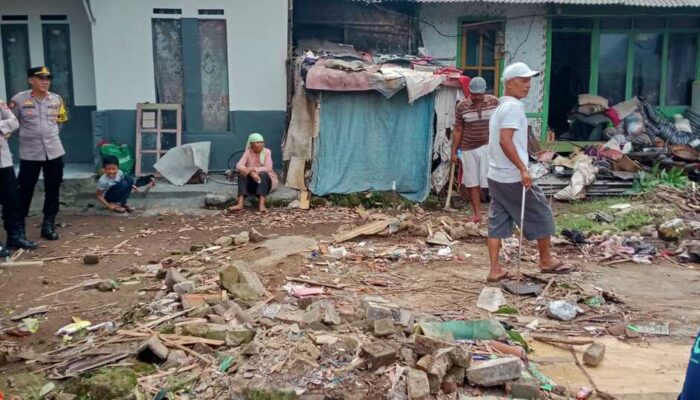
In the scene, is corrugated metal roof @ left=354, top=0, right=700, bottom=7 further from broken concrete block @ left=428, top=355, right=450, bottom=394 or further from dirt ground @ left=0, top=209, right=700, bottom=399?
broken concrete block @ left=428, top=355, right=450, bottom=394

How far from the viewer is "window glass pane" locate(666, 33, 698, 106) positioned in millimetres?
13109

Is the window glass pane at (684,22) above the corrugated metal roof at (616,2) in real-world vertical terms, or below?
below

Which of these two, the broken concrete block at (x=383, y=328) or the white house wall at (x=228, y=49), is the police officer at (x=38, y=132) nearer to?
the white house wall at (x=228, y=49)

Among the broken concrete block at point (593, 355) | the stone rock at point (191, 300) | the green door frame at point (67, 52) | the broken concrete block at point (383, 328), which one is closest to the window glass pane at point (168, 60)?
the green door frame at point (67, 52)

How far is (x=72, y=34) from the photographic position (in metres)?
Answer: 11.7

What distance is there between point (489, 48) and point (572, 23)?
5.53 feet

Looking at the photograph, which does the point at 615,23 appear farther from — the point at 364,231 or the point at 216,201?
the point at 216,201

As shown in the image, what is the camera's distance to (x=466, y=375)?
412 cm

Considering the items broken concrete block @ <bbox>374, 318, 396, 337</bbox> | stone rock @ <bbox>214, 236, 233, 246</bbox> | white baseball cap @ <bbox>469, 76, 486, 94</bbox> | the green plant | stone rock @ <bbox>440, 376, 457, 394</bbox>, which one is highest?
white baseball cap @ <bbox>469, 76, 486, 94</bbox>

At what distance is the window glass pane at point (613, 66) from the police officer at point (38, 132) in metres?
9.73

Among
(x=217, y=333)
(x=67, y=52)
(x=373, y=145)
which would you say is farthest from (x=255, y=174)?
(x=217, y=333)

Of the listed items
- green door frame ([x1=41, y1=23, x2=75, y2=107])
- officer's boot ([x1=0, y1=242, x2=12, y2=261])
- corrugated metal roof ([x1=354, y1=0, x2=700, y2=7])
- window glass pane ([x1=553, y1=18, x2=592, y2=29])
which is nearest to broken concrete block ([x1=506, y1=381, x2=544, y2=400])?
officer's boot ([x1=0, y1=242, x2=12, y2=261])

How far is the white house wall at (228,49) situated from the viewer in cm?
1121

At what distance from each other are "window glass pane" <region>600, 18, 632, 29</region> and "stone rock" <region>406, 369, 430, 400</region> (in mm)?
10739
